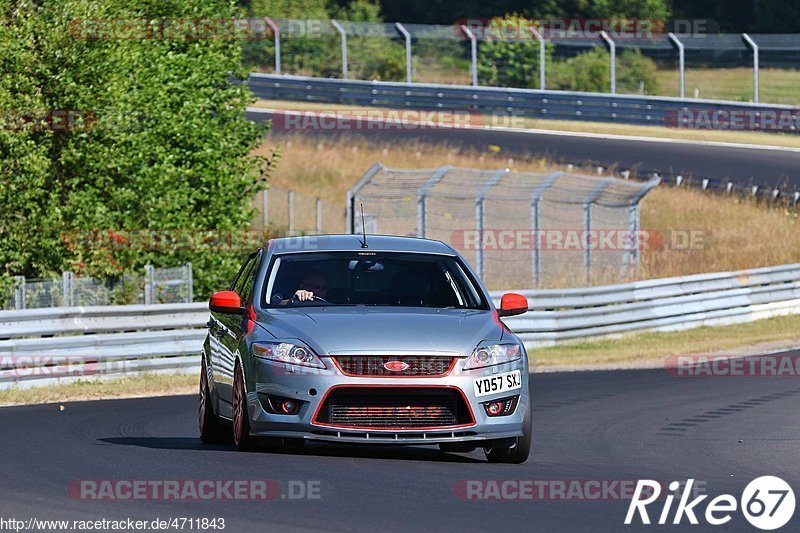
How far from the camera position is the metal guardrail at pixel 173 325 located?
18125 mm

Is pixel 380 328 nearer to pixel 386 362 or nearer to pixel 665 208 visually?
pixel 386 362

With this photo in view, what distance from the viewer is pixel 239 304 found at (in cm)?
1045

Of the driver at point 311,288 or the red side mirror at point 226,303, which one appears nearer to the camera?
the red side mirror at point 226,303

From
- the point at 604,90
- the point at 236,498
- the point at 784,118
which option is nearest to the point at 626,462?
the point at 236,498

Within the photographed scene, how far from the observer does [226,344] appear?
35.3ft

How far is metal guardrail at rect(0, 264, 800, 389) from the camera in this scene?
1812cm

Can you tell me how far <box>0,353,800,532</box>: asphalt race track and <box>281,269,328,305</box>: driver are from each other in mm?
1042

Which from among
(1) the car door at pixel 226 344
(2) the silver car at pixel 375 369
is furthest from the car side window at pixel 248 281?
(2) the silver car at pixel 375 369

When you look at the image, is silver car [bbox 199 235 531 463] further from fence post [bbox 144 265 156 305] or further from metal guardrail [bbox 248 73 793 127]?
metal guardrail [bbox 248 73 793 127]

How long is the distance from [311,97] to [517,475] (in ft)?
145

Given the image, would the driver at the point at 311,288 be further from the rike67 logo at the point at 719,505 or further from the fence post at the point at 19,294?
the fence post at the point at 19,294

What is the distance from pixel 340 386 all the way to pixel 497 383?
39.3 inches

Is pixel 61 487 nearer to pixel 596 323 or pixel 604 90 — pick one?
pixel 596 323
